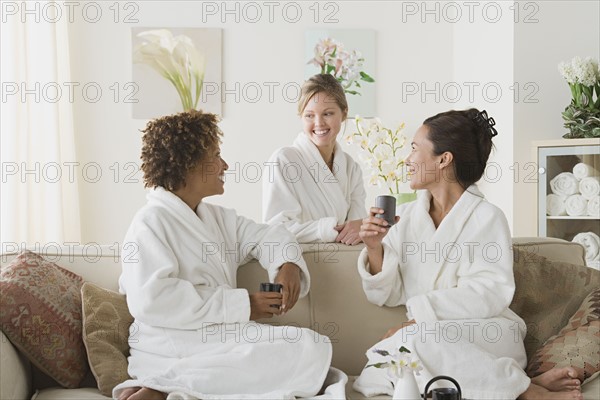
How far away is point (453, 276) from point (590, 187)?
71.1 inches

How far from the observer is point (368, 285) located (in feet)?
8.11

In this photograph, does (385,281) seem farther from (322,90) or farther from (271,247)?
(322,90)

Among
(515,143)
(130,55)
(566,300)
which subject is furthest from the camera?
(130,55)

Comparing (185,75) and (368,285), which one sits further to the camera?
(185,75)

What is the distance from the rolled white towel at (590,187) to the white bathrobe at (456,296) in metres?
1.61

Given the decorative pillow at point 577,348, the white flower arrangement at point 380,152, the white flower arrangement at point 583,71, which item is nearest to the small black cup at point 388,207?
the decorative pillow at point 577,348

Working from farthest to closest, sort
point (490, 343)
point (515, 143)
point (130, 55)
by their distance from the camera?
point (130, 55) → point (515, 143) → point (490, 343)

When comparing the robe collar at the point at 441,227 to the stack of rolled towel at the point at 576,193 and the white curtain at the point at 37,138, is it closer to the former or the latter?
the stack of rolled towel at the point at 576,193

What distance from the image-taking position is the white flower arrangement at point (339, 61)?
4.88 meters

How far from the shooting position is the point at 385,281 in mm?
2455

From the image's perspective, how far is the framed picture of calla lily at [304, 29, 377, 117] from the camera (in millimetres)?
4891

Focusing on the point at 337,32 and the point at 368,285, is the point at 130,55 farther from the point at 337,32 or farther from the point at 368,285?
the point at 368,285

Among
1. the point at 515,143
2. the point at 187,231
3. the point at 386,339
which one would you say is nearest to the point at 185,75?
the point at 515,143

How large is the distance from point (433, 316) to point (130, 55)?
3097 mm
